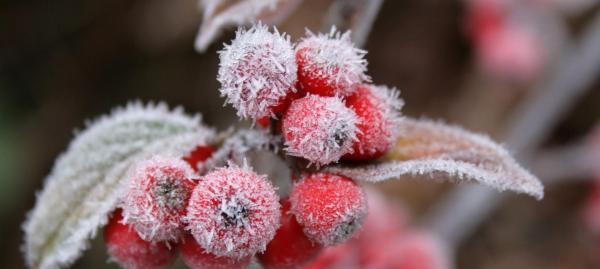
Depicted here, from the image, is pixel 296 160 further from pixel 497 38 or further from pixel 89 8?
pixel 89 8

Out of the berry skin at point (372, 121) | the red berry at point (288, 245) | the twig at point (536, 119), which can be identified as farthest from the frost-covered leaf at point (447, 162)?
the twig at point (536, 119)

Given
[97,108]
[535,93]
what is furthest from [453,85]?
[97,108]

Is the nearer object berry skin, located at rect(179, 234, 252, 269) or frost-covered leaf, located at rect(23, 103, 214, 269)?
berry skin, located at rect(179, 234, 252, 269)

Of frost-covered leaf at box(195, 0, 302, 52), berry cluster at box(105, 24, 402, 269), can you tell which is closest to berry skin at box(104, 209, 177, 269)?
berry cluster at box(105, 24, 402, 269)

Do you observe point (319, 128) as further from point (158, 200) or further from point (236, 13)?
point (236, 13)

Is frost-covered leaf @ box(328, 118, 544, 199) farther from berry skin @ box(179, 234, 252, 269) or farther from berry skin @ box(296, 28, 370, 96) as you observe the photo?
berry skin @ box(179, 234, 252, 269)

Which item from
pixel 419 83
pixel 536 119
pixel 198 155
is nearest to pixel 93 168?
pixel 198 155

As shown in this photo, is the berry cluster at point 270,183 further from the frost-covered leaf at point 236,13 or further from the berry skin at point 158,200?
the frost-covered leaf at point 236,13
